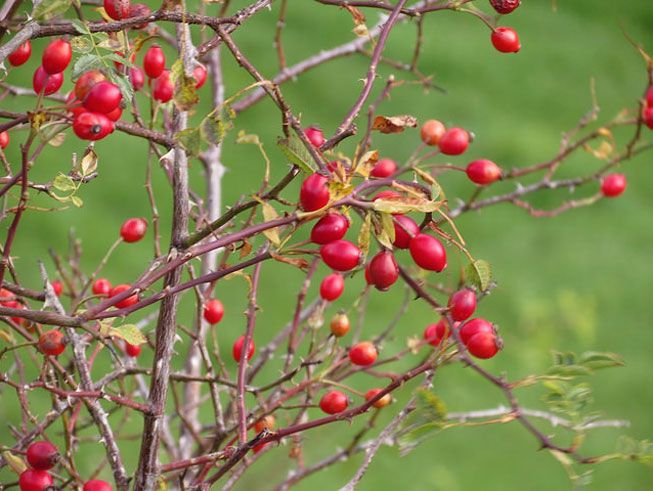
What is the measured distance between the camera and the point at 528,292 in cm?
452

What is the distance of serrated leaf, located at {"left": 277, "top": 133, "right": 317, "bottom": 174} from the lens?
111cm

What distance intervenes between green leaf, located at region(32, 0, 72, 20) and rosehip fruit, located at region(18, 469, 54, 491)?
2.09ft

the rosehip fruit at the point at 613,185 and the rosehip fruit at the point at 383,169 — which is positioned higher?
the rosehip fruit at the point at 383,169

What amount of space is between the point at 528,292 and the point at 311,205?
355 cm

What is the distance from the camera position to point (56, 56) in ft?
4.01

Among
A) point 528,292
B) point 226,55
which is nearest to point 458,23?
point 226,55

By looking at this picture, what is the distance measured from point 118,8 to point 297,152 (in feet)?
1.48

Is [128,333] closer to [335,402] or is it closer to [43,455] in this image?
[43,455]

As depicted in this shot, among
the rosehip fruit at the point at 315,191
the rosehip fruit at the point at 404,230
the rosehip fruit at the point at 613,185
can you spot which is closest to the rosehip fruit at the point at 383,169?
the rosehip fruit at the point at 404,230

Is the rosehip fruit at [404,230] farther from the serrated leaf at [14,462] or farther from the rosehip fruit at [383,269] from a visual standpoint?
the serrated leaf at [14,462]

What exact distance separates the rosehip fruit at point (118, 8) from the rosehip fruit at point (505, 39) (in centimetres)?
59

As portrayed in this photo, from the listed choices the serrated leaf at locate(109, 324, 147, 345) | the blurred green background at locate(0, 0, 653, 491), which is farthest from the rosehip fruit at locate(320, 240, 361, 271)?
the blurred green background at locate(0, 0, 653, 491)

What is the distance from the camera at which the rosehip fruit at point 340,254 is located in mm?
1161

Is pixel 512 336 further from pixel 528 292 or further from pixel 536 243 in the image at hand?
pixel 536 243
